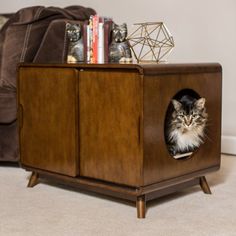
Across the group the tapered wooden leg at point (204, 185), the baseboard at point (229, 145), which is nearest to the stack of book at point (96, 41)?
the tapered wooden leg at point (204, 185)

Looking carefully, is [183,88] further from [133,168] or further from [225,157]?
[225,157]

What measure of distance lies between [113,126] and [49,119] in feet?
1.41

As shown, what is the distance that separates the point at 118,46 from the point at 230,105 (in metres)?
1.18

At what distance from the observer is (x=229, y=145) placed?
326 cm

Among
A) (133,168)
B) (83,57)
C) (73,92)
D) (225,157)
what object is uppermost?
(83,57)

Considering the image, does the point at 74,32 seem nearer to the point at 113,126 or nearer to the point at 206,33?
the point at 113,126

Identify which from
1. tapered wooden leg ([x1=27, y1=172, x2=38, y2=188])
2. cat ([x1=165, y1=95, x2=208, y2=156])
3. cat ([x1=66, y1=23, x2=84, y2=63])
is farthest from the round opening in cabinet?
tapered wooden leg ([x1=27, y1=172, x2=38, y2=188])

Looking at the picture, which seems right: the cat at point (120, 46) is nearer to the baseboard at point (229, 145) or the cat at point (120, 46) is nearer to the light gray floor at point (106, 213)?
the light gray floor at point (106, 213)

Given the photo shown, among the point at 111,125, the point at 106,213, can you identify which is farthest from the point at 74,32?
the point at 106,213

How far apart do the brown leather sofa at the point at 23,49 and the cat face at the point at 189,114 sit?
0.90 metres

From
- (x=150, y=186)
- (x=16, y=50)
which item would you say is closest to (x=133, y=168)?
(x=150, y=186)

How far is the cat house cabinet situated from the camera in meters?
1.95

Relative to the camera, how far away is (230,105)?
325 centimetres

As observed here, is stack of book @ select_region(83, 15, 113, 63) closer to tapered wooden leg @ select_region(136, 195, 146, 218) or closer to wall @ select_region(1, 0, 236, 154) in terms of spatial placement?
tapered wooden leg @ select_region(136, 195, 146, 218)
